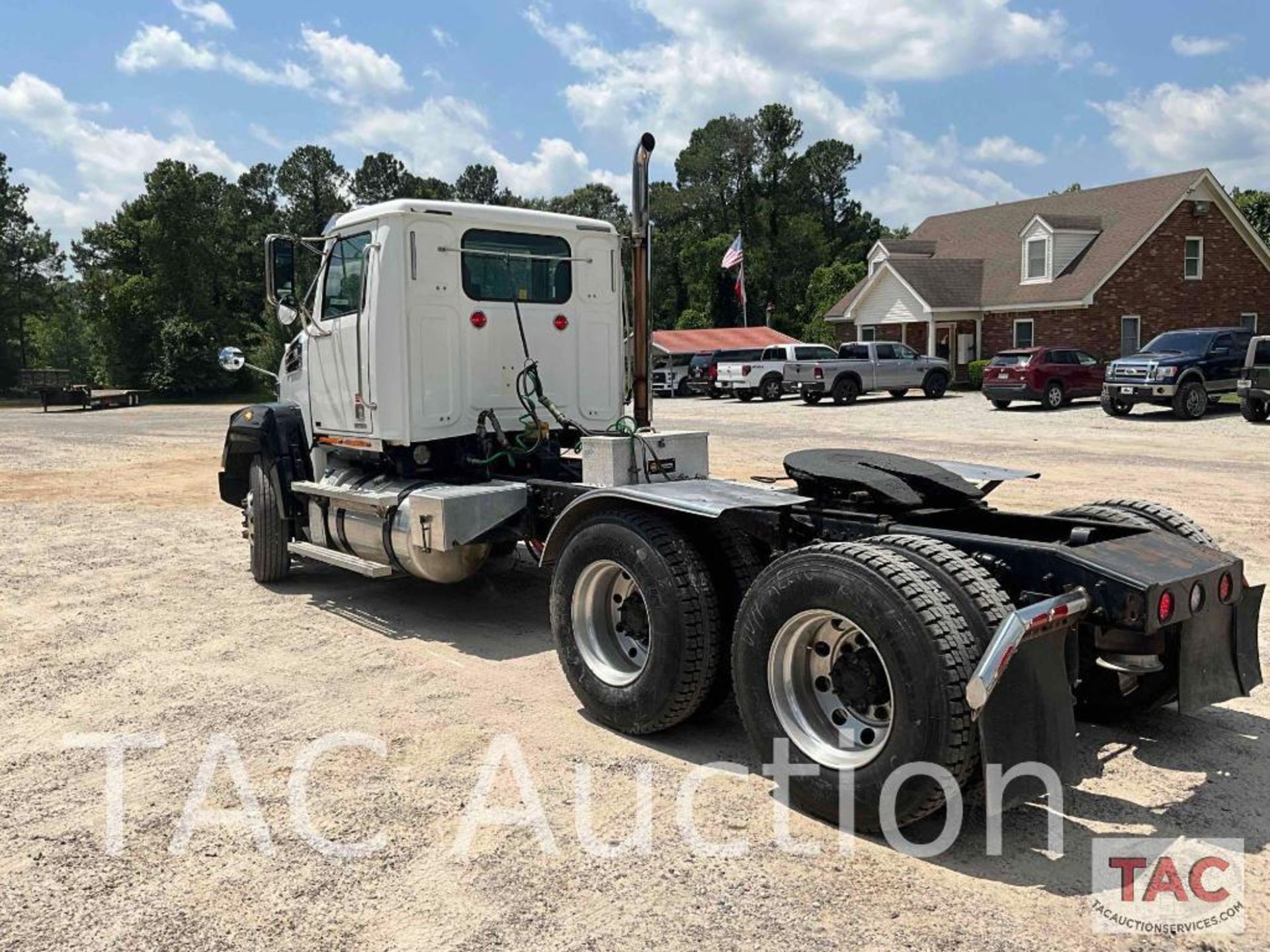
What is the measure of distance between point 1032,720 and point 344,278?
550 centimetres

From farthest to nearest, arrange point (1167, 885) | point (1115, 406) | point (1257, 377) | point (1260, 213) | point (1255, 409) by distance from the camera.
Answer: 1. point (1260, 213)
2. point (1115, 406)
3. point (1255, 409)
4. point (1257, 377)
5. point (1167, 885)

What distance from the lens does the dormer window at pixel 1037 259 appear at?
37.2m

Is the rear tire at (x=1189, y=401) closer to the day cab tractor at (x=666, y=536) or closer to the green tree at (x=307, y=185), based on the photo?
the day cab tractor at (x=666, y=536)

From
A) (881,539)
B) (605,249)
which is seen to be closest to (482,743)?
(881,539)

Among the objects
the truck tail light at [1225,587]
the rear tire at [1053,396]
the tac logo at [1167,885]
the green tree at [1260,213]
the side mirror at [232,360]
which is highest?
the green tree at [1260,213]

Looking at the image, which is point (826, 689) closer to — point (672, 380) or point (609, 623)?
point (609, 623)

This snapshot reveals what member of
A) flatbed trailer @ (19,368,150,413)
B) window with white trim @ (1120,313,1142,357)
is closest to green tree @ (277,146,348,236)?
flatbed trailer @ (19,368,150,413)

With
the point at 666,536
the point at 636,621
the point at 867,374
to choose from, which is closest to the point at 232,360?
the point at 636,621

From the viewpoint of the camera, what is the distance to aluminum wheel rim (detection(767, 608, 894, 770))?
4090 mm

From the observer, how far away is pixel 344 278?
24.2 feet

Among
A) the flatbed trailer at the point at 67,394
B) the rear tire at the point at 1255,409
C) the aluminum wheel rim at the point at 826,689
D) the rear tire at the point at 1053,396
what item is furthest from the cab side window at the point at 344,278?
the flatbed trailer at the point at 67,394

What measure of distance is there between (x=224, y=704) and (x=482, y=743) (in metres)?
1.58

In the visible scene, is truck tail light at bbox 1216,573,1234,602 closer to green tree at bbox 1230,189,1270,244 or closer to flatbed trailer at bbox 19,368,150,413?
flatbed trailer at bbox 19,368,150,413

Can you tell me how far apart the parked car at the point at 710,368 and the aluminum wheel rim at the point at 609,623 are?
30851 millimetres
